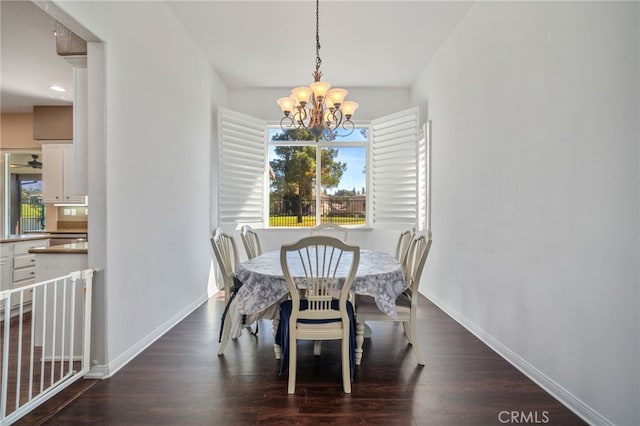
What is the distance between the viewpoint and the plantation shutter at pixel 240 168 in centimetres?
443

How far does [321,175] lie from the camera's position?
5.16 metres

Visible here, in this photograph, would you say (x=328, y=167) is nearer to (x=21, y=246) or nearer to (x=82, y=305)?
(x=82, y=305)

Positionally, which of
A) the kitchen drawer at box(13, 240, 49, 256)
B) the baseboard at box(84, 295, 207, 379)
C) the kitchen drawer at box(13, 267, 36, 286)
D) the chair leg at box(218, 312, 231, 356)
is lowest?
the baseboard at box(84, 295, 207, 379)

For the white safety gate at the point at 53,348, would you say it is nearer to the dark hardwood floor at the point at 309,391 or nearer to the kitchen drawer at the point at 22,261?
the dark hardwood floor at the point at 309,391

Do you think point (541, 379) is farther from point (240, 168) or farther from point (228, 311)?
point (240, 168)

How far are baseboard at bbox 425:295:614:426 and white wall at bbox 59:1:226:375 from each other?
2839 mm

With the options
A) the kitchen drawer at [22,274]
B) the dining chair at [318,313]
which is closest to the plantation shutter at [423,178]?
the dining chair at [318,313]

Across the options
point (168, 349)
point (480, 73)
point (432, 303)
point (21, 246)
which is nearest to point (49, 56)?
point (21, 246)

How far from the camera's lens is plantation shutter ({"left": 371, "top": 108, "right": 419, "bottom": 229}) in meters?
4.41

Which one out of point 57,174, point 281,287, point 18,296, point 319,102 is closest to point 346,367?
point 281,287

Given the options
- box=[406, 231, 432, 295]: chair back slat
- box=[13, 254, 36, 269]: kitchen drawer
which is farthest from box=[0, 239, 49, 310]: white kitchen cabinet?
box=[406, 231, 432, 295]: chair back slat

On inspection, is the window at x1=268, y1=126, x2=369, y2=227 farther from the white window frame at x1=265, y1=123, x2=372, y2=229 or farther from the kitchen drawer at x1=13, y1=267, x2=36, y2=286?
the kitchen drawer at x1=13, y1=267, x2=36, y2=286

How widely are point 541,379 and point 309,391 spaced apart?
149 cm

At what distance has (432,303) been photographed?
12.8 ft
